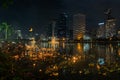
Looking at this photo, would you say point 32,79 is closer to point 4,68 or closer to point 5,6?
point 4,68

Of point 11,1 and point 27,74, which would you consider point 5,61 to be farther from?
point 11,1

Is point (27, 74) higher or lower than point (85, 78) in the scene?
higher

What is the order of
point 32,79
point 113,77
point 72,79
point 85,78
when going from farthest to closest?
point 113,77
point 85,78
point 72,79
point 32,79

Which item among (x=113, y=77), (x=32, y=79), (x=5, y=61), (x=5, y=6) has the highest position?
(x=5, y=6)

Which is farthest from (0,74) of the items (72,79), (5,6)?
(72,79)

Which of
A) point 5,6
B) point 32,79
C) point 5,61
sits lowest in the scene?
point 32,79

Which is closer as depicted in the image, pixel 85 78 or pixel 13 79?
pixel 13 79

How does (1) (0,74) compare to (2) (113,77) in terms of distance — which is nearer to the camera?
(1) (0,74)

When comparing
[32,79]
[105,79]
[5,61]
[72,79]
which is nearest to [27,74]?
[32,79]

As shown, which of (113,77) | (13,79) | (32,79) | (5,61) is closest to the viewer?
(13,79)
